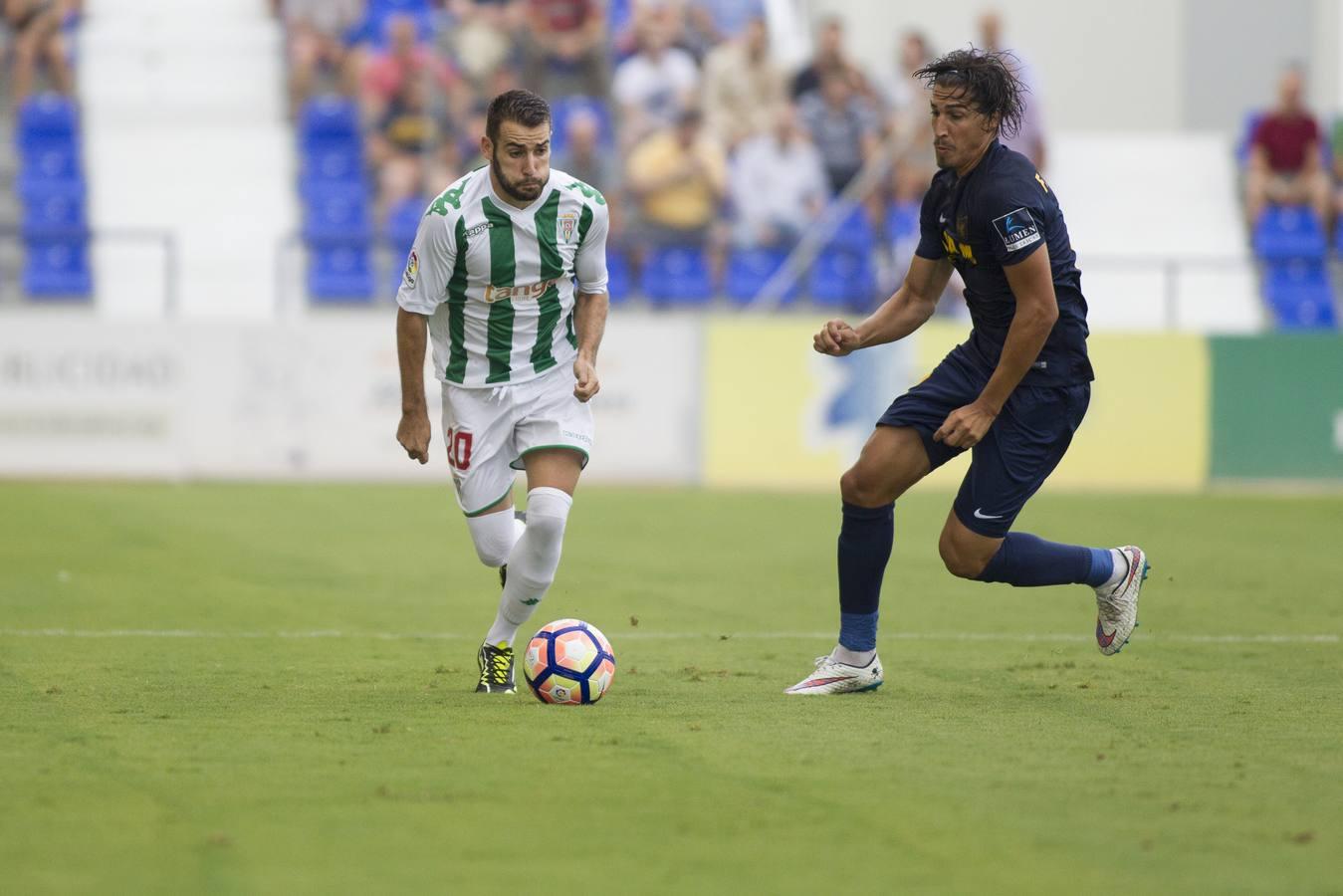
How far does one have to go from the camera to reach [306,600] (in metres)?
9.98

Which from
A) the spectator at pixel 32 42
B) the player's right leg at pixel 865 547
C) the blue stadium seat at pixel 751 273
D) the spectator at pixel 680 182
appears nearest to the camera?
the player's right leg at pixel 865 547

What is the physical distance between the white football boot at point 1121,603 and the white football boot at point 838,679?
966 millimetres

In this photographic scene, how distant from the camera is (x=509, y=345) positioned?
23.7 ft

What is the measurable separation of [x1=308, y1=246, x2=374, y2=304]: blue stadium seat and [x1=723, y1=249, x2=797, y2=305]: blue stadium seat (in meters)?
3.36

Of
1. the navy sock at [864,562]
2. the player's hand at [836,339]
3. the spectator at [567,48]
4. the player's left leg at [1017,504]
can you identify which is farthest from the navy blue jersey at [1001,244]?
the spectator at [567,48]

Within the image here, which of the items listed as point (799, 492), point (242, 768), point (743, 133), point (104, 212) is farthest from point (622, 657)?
point (104, 212)

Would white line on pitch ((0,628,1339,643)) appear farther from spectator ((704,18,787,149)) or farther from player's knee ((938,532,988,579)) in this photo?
spectator ((704,18,787,149))

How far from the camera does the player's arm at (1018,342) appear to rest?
672 centimetres

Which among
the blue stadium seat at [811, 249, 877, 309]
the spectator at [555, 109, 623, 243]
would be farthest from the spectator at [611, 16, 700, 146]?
the blue stadium seat at [811, 249, 877, 309]

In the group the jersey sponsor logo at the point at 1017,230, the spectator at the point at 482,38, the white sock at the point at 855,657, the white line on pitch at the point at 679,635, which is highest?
the spectator at the point at 482,38

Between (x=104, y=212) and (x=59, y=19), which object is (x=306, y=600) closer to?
(x=104, y=212)

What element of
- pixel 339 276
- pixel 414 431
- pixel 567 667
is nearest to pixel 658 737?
pixel 567 667

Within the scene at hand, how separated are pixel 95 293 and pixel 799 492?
6511 millimetres

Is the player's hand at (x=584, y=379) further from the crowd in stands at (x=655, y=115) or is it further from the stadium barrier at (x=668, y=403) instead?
the crowd in stands at (x=655, y=115)
